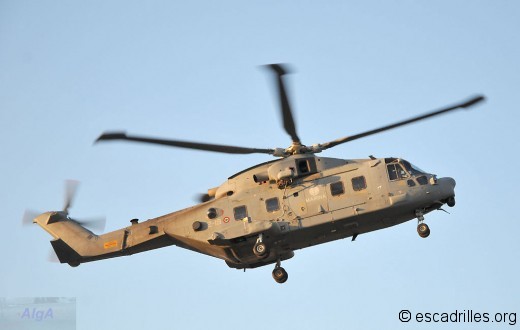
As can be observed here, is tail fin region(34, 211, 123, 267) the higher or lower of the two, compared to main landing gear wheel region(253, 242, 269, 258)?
higher

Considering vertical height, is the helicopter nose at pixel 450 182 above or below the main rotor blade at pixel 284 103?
below

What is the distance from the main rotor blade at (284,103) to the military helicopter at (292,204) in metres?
0.07

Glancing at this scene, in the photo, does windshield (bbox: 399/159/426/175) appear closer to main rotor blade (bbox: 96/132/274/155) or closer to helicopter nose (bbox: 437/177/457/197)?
helicopter nose (bbox: 437/177/457/197)

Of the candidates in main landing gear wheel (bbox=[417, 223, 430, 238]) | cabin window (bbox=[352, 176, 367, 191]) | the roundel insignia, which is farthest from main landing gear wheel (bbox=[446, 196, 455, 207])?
the roundel insignia

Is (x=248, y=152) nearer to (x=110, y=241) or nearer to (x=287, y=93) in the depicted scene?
(x=287, y=93)

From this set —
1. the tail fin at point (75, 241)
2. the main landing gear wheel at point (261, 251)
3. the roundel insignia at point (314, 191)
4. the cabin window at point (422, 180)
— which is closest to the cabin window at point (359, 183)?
the roundel insignia at point (314, 191)

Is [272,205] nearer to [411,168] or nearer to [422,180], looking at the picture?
[411,168]

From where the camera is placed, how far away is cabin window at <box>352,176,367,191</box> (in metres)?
36.0

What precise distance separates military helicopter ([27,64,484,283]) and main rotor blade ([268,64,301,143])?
7 cm

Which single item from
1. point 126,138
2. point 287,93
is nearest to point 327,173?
point 287,93

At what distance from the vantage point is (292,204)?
119ft

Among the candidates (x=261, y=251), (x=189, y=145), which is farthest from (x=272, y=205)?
(x=189, y=145)

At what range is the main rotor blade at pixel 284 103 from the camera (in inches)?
1306

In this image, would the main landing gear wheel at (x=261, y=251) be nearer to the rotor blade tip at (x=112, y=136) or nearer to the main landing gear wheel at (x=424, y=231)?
the main landing gear wheel at (x=424, y=231)
